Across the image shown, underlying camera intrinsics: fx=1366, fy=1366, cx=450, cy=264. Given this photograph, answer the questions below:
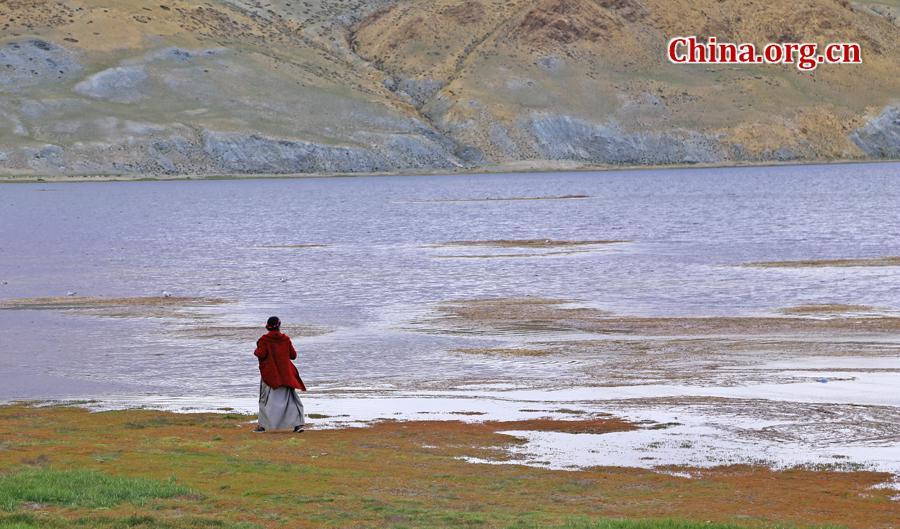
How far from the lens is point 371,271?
196ft

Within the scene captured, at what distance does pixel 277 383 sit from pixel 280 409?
549 mm

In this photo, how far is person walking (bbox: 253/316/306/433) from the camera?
21.1 m

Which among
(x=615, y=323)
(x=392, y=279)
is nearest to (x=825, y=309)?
(x=615, y=323)

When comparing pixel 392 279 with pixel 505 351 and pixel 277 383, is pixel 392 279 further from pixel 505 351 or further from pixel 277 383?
pixel 277 383

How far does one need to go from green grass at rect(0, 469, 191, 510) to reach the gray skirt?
15.9 feet

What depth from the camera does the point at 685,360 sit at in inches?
1204

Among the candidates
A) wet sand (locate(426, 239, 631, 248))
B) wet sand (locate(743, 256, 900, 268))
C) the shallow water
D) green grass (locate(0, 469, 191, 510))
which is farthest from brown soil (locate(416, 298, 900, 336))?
wet sand (locate(426, 239, 631, 248))

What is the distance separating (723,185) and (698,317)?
133333 millimetres

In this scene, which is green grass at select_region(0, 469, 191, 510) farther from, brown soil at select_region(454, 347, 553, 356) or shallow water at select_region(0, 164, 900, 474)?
brown soil at select_region(454, 347, 553, 356)

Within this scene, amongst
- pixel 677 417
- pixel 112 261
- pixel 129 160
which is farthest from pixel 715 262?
pixel 129 160

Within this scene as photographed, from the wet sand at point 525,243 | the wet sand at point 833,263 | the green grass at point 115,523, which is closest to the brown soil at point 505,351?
the green grass at point 115,523

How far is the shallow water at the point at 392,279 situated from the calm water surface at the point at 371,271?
0.15 m

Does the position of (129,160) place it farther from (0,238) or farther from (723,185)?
(0,238)

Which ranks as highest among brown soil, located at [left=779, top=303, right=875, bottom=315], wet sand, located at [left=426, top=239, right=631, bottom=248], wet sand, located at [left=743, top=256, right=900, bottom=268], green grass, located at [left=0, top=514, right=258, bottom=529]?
green grass, located at [left=0, top=514, right=258, bottom=529]
